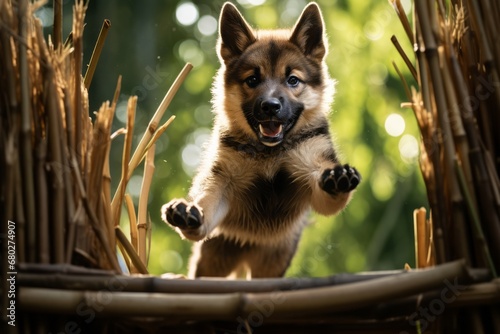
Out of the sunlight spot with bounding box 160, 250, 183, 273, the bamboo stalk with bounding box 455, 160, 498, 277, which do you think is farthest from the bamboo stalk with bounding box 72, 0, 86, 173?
the sunlight spot with bounding box 160, 250, 183, 273

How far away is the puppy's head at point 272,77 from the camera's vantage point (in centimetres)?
430

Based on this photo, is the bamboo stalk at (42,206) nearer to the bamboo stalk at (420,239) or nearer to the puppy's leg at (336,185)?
the puppy's leg at (336,185)

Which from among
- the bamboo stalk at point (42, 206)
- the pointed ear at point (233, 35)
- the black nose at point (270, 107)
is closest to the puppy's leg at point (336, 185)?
the black nose at point (270, 107)

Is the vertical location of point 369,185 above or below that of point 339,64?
below

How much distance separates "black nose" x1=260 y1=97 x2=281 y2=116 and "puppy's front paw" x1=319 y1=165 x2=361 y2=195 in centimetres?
77

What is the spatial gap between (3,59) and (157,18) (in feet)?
30.1

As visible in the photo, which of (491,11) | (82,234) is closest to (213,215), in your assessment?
(82,234)

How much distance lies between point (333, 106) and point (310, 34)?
5.24 meters

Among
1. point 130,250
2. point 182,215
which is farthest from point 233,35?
point 130,250

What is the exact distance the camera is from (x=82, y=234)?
2.60 meters

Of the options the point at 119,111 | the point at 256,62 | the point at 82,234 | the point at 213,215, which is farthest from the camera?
the point at 119,111

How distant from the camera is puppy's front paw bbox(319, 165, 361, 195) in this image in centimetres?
343

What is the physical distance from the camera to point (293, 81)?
15.2 ft

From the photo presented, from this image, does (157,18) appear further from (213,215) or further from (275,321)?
(275,321)
